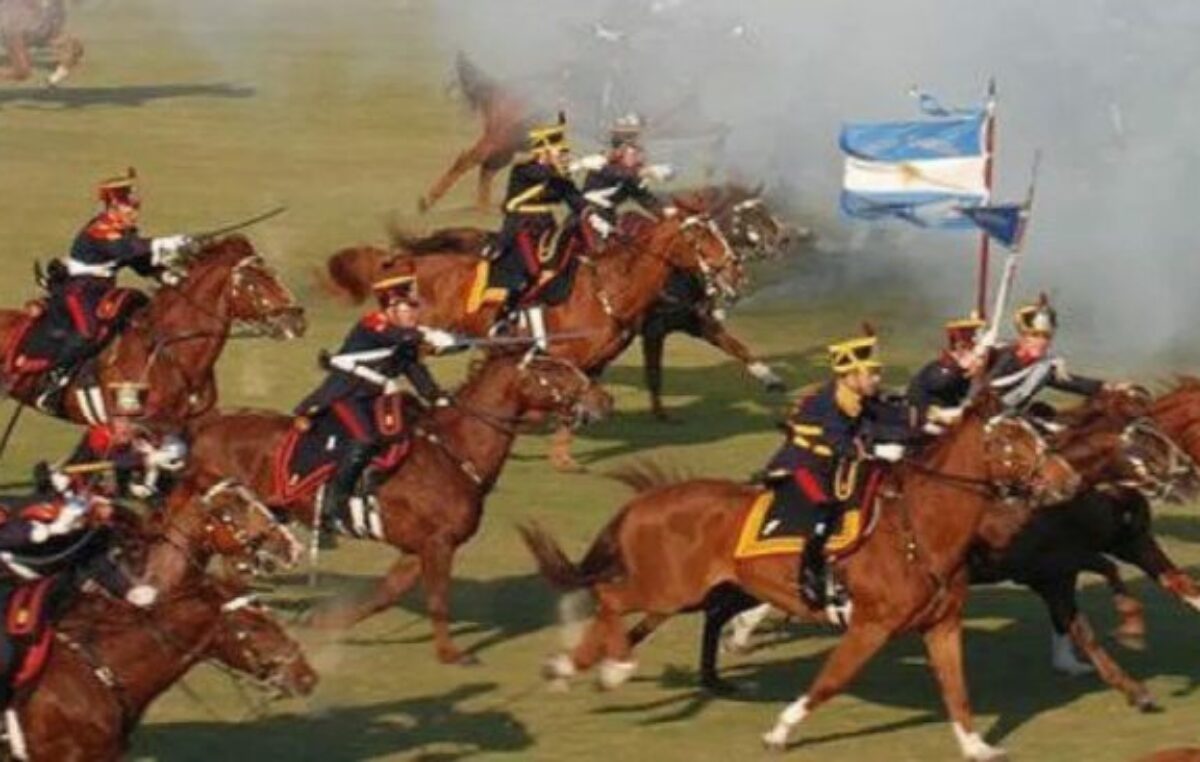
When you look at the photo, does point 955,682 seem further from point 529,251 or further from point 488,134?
point 488,134

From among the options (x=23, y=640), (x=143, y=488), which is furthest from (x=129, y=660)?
(x=143, y=488)

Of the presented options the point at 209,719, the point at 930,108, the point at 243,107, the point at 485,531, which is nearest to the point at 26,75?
the point at 243,107

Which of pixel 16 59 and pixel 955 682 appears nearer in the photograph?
pixel 955 682

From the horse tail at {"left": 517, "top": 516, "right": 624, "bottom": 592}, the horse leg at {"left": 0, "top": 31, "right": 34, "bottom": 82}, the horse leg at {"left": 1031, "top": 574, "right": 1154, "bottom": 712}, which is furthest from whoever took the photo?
the horse leg at {"left": 0, "top": 31, "right": 34, "bottom": 82}

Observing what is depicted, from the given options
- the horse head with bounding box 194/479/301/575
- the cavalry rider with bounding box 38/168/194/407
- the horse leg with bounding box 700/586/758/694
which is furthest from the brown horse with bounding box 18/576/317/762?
the cavalry rider with bounding box 38/168/194/407

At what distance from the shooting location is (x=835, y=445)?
22.0m

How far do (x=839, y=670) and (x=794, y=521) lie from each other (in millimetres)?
1048

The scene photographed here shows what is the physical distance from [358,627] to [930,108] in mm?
14536

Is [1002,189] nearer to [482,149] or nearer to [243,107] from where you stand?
[482,149]

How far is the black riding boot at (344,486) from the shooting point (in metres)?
24.4

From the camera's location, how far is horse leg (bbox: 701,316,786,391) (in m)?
34.5

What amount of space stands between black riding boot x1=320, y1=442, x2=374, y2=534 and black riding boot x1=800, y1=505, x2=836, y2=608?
407 cm

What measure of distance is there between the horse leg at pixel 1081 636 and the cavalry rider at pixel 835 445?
2.26 metres

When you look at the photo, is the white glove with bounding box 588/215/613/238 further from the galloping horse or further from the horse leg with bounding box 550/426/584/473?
the horse leg with bounding box 550/426/584/473
